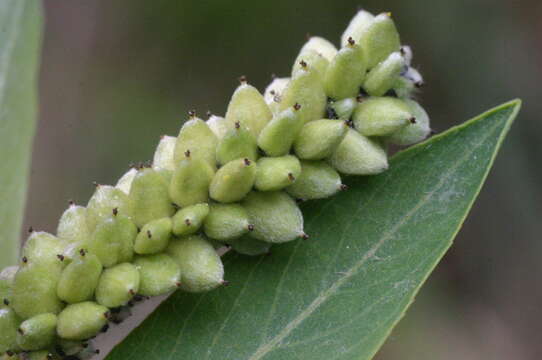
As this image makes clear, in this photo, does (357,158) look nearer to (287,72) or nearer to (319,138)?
(319,138)

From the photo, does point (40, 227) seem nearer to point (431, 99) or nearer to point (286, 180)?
point (431, 99)

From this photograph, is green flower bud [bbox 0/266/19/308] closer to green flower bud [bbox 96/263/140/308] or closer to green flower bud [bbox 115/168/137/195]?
green flower bud [bbox 96/263/140/308]

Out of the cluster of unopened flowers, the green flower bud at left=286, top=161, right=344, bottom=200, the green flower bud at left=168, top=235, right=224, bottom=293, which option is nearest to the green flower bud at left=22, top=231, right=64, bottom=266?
the cluster of unopened flowers

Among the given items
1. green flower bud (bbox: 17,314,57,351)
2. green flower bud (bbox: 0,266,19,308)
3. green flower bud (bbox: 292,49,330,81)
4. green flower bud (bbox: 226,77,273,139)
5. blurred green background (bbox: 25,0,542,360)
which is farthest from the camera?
blurred green background (bbox: 25,0,542,360)

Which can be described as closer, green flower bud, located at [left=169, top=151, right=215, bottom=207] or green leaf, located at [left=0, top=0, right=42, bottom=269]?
green flower bud, located at [left=169, top=151, right=215, bottom=207]

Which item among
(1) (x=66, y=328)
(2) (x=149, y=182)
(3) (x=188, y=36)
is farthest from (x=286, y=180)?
(3) (x=188, y=36)

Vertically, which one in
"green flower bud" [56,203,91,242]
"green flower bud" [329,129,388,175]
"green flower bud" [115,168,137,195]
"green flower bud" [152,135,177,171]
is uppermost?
"green flower bud" [152,135,177,171]
